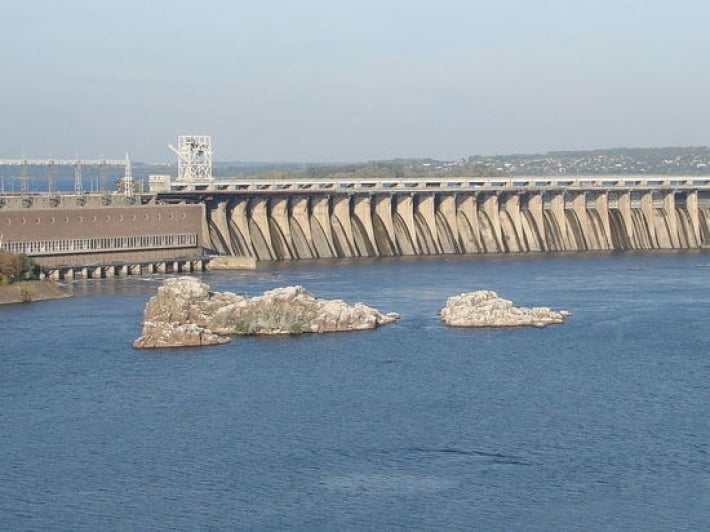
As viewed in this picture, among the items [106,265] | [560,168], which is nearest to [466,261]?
[106,265]

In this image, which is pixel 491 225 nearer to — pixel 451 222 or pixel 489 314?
pixel 451 222

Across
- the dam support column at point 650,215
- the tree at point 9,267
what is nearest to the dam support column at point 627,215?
the dam support column at point 650,215

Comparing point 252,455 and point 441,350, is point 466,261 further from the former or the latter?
point 252,455

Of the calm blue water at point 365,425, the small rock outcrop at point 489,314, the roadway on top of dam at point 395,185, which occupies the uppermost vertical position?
the roadway on top of dam at point 395,185

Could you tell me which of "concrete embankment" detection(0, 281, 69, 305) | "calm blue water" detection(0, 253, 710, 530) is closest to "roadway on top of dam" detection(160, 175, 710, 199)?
Result: "concrete embankment" detection(0, 281, 69, 305)

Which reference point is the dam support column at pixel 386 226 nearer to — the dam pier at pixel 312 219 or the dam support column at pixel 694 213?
the dam pier at pixel 312 219

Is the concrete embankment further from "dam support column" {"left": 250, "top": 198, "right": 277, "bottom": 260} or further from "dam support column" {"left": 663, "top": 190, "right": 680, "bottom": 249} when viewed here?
"dam support column" {"left": 663, "top": 190, "right": 680, "bottom": 249}
